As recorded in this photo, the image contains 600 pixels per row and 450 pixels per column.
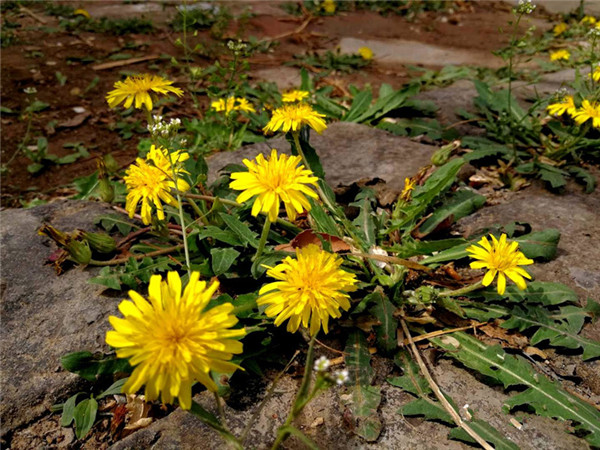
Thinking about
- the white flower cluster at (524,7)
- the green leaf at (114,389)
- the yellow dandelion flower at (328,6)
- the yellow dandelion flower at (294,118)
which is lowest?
the green leaf at (114,389)

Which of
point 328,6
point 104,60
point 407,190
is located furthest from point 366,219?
point 328,6

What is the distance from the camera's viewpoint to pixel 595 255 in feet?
7.59

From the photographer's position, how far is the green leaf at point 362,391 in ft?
5.15

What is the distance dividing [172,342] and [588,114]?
9.15 ft

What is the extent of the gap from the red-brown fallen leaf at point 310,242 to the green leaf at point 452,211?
57cm

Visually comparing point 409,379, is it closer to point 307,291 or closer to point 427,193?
point 307,291

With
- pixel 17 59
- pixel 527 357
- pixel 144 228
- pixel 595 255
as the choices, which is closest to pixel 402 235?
pixel 527 357

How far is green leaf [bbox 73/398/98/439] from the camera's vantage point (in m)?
1.67

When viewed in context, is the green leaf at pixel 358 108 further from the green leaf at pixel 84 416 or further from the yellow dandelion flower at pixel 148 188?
the green leaf at pixel 84 416

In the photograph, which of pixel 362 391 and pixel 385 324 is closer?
pixel 362 391

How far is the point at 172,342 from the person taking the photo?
1.23 meters

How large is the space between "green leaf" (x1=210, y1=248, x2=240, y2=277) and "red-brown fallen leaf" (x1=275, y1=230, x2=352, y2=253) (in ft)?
0.81

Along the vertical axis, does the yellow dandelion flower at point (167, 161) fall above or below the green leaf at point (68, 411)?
above

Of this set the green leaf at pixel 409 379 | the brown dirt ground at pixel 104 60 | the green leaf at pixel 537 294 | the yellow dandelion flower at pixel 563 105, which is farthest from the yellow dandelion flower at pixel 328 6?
the green leaf at pixel 409 379
